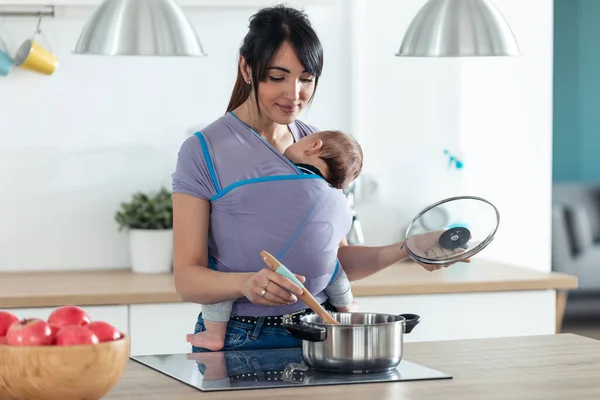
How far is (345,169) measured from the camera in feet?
7.24

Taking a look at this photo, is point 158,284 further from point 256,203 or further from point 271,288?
point 271,288

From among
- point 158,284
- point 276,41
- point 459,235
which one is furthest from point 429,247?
point 158,284

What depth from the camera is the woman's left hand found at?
2.06 metres

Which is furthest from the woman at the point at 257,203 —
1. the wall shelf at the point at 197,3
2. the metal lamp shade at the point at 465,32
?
the wall shelf at the point at 197,3

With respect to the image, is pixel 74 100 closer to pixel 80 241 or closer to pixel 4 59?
pixel 4 59

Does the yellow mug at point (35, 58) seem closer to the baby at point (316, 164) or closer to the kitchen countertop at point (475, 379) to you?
the baby at point (316, 164)

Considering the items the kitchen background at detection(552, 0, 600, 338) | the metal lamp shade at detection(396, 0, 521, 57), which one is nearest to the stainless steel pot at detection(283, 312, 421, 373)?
the metal lamp shade at detection(396, 0, 521, 57)

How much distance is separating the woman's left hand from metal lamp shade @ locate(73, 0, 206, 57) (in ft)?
3.00

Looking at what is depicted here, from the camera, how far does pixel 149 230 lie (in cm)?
351

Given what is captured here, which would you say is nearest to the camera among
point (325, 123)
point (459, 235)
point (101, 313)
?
point (459, 235)

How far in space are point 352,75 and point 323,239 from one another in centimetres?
167

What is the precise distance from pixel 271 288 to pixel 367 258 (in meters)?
0.51

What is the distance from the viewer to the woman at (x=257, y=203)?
214 cm

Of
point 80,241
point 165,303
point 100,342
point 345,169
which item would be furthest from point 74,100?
point 100,342
